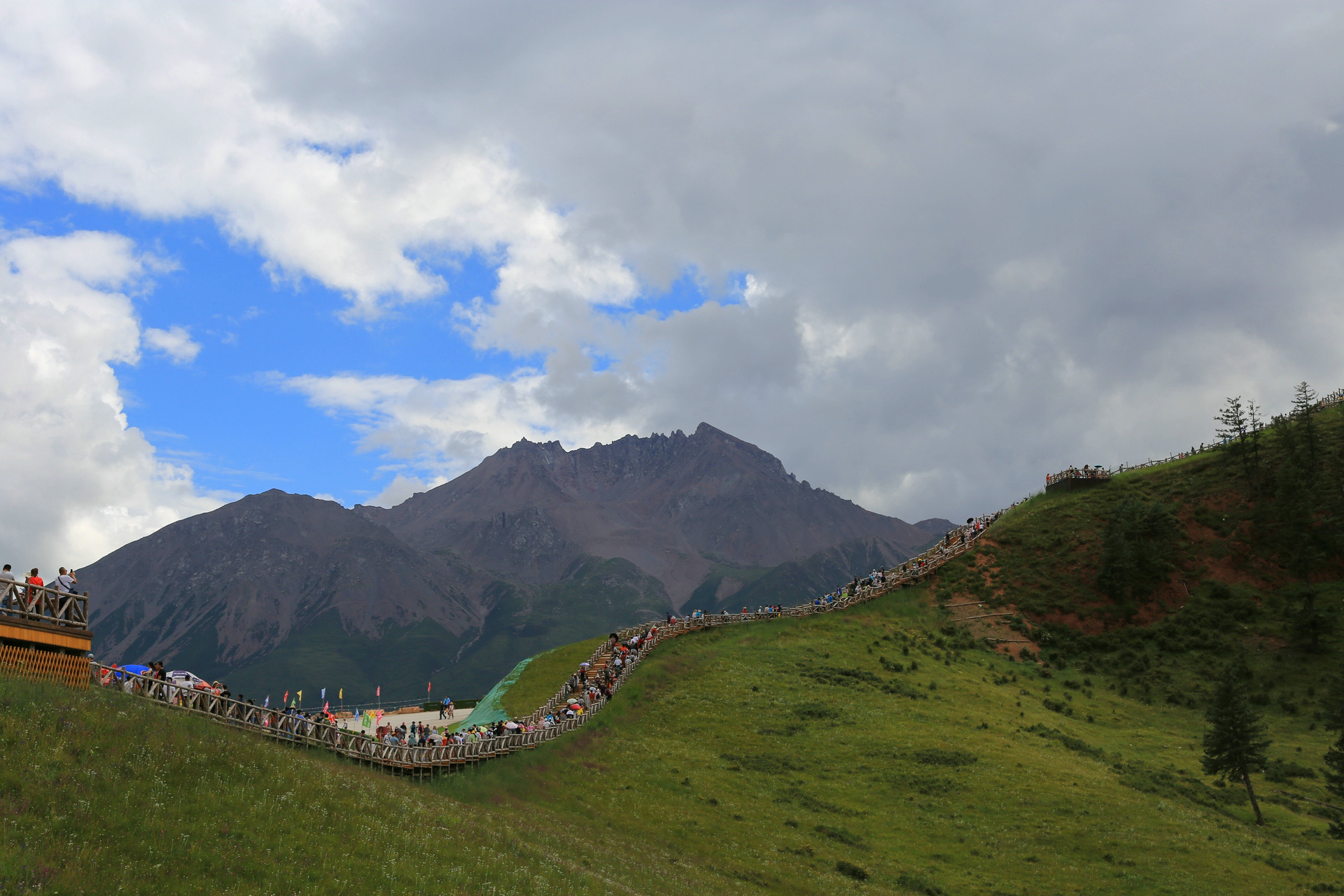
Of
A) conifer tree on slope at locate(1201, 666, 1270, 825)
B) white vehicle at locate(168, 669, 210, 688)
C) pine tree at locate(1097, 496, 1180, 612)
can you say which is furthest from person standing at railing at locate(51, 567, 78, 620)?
pine tree at locate(1097, 496, 1180, 612)

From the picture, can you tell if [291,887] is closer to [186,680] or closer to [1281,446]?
[186,680]

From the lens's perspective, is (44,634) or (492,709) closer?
(44,634)

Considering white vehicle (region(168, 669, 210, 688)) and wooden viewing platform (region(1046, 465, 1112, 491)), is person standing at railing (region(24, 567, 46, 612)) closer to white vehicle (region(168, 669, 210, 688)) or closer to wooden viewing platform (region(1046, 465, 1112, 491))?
white vehicle (region(168, 669, 210, 688))

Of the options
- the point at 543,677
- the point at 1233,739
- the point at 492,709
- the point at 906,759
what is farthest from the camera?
the point at 543,677

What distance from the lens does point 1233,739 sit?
46.9 m

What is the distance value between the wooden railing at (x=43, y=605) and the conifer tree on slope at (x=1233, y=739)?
55035 millimetres

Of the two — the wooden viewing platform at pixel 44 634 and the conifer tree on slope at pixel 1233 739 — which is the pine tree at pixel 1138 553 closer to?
the conifer tree on slope at pixel 1233 739

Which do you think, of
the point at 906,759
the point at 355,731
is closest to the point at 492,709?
the point at 355,731

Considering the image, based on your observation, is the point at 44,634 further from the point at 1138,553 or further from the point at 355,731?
the point at 1138,553

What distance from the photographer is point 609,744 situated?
4969 centimetres

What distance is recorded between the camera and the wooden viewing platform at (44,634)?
24859 mm

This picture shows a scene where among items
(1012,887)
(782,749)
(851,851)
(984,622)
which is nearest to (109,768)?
(851,851)

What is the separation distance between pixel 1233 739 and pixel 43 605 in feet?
186

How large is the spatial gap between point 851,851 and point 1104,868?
1106cm
